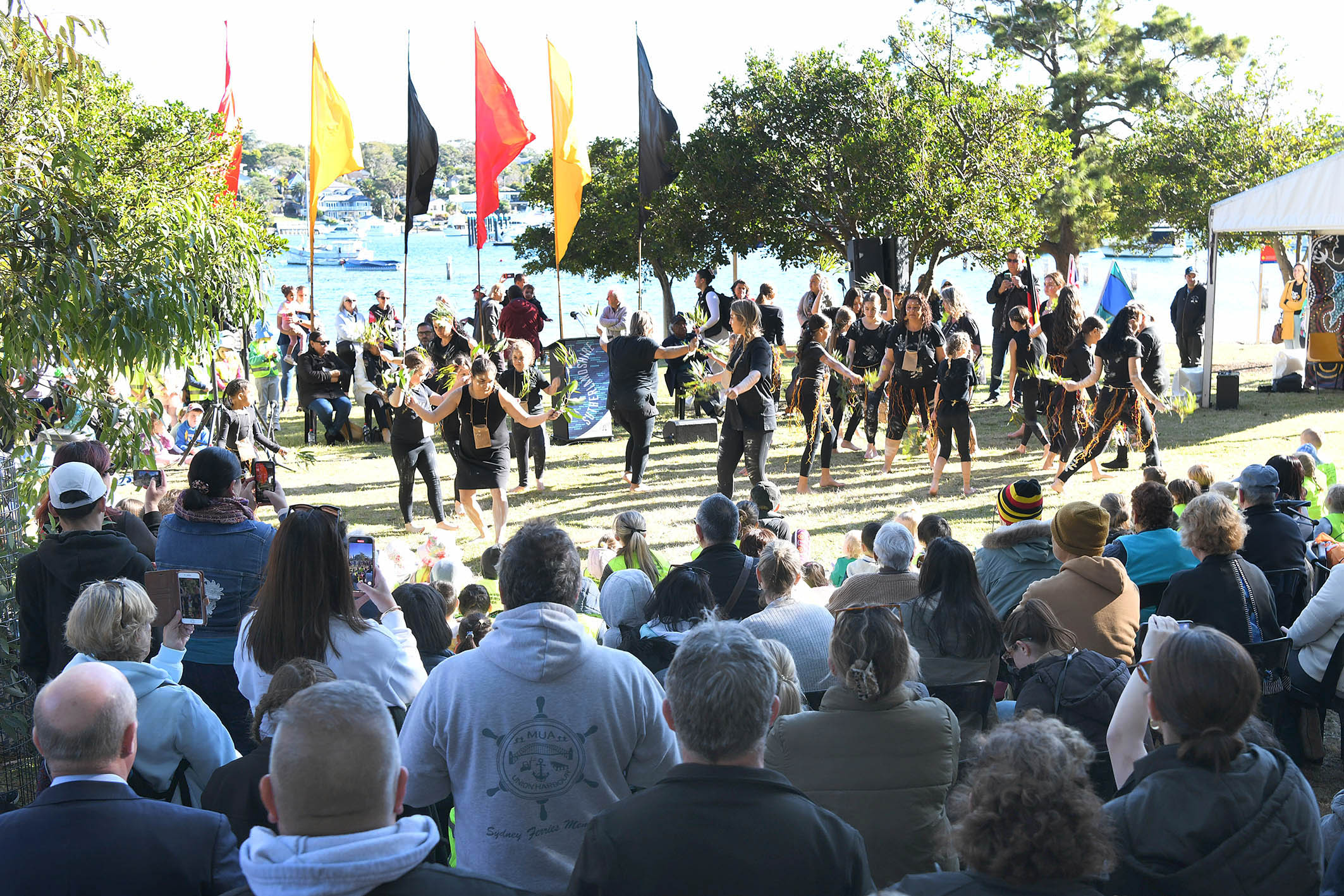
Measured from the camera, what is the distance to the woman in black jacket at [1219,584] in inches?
163

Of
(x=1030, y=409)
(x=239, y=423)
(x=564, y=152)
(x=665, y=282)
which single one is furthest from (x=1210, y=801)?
(x=665, y=282)

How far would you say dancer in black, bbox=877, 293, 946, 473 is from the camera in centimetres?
990

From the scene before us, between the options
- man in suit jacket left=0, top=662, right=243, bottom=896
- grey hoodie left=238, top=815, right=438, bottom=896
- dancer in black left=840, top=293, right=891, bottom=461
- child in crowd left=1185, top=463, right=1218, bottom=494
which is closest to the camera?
grey hoodie left=238, top=815, right=438, bottom=896

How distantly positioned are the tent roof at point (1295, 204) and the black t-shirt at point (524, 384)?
26.1 feet

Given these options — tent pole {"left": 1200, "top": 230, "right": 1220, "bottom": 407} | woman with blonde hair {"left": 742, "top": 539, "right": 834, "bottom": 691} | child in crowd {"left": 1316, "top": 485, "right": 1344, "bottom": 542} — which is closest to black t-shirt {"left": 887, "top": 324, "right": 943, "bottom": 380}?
child in crowd {"left": 1316, "top": 485, "right": 1344, "bottom": 542}

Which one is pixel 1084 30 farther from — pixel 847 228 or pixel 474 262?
pixel 474 262

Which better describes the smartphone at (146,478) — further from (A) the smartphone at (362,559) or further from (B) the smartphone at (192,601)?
(A) the smartphone at (362,559)

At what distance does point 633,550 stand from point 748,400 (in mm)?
3781

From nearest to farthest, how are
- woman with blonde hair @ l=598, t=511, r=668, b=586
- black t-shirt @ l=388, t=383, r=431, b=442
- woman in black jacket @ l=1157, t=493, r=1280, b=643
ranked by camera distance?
woman in black jacket @ l=1157, t=493, r=1280, b=643, woman with blonde hair @ l=598, t=511, r=668, b=586, black t-shirt @ l=388, t=383, r=431, b=442

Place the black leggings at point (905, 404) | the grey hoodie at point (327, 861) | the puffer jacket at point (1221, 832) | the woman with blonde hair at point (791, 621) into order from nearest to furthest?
the grey hoodie at point (327, 861)
the puffer jacket at point (1221, 832)
the woman with blonde hair at point (791, 621)
the black leggings at point (905, 404)

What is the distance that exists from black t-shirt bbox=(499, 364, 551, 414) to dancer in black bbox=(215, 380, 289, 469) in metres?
1.96

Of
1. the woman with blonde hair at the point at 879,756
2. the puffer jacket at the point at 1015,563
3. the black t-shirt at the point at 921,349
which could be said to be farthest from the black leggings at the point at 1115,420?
the woman with blonde hair at the point at 879,756

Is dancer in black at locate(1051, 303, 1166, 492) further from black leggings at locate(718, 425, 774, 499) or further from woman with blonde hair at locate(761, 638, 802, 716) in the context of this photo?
woman with blonde hair at locate(761, 638, 802, 716)

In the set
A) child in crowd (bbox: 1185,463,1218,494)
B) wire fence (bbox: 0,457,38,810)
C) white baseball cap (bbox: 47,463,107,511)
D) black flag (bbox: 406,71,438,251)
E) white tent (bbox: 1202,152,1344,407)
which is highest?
black flag (bbox: 406,71,438,251)
